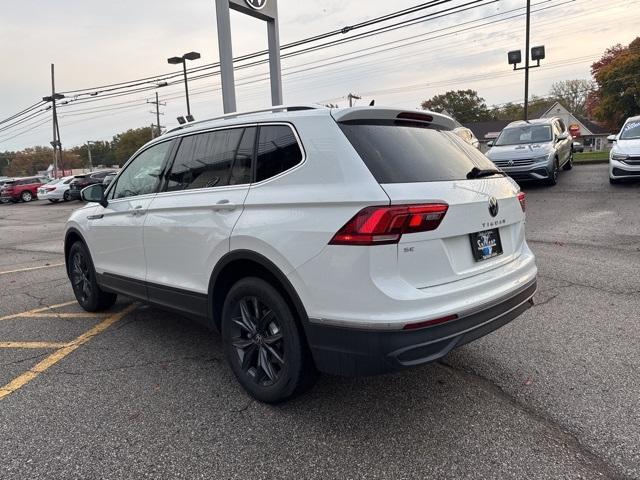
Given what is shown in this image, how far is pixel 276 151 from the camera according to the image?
125 inches

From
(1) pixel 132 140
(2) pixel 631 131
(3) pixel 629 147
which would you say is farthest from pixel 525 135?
(1) pixel 132 140

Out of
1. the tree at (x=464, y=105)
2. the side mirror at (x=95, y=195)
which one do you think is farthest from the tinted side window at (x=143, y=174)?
the tree at (x=464, y=105)

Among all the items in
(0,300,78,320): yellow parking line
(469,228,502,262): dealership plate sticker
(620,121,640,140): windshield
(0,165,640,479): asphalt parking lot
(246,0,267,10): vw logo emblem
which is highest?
(246,0,267,10): vw logo emblem

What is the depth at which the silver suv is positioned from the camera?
41.6 ft

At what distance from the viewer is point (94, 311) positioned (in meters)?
5.49

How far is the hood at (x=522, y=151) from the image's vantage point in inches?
500

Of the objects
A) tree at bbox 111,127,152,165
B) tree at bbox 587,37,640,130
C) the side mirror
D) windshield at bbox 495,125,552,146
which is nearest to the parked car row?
windshield at bbox 495,125,552,146

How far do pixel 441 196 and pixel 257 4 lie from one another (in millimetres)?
10556

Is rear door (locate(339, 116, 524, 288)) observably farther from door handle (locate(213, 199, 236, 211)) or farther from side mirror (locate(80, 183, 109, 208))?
side mirror (locate(80, 183, 109, 208))

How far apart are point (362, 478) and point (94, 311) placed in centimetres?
409

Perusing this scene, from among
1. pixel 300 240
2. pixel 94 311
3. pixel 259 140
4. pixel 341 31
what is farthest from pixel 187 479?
pixel 341 31

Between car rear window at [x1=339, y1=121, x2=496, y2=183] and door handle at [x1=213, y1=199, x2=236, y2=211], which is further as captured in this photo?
door handle at [x1=213, y1=199, x2=236, y2=211]

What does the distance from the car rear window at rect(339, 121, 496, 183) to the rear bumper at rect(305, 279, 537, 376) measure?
82 cm

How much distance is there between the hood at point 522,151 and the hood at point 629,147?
1.51 m
